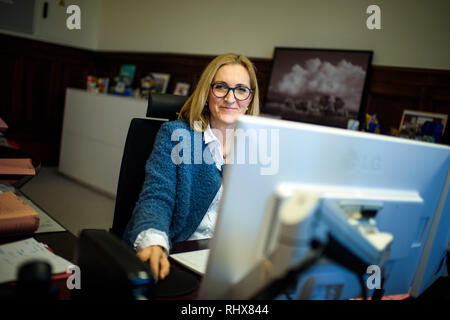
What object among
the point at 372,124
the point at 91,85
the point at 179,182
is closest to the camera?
the point at 179,182

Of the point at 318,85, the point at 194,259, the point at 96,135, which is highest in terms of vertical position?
the point at 318,85

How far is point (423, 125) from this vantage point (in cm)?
220

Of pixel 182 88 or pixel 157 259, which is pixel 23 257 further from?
pixel 182 88

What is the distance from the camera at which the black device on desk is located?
0.62 m

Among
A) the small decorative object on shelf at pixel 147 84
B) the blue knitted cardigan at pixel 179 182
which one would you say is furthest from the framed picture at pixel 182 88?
the blue knitted cardigan at pixel 179 182

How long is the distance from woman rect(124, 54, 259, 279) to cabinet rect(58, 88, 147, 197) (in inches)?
83.5

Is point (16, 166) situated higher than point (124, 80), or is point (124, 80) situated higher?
point (124, 80)

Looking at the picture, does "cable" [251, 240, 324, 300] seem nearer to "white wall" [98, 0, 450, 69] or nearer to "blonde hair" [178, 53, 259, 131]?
"blonde hair" [178, 53, 259, 131]

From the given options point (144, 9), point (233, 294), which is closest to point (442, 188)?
point (233, 294)

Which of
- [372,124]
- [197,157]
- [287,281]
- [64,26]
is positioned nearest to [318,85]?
[372,124]

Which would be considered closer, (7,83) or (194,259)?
(194,259)

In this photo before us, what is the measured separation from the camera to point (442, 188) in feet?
2.74

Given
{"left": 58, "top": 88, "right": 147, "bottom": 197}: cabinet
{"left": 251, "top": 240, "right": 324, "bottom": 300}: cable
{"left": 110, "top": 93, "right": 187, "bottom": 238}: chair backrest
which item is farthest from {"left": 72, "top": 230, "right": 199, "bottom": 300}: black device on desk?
{"left": 58, "top": 88, "right": 147, "bottom": 197}: cabinet

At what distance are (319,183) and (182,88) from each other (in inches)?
127
